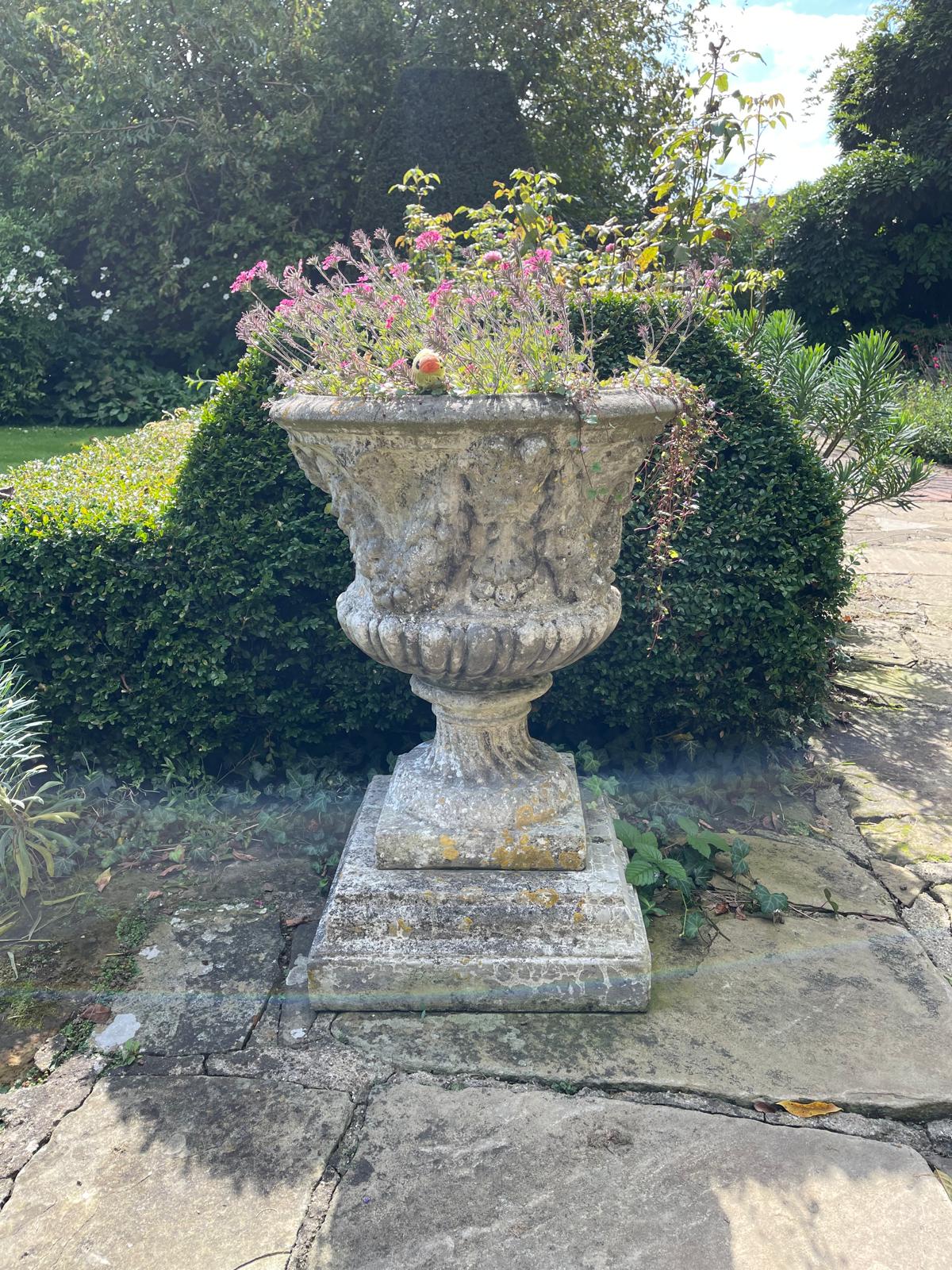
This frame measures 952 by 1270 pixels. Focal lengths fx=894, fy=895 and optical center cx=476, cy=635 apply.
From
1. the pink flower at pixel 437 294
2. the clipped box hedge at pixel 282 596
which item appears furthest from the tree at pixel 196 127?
the pink flower at pixel 437 294

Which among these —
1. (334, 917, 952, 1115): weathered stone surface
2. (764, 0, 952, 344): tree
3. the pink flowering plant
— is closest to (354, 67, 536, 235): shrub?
(764, 0, 952, 344): tree

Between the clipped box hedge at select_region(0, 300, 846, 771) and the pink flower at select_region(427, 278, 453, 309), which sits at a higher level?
the pink flower at select_region(427, 278, 453, 309)

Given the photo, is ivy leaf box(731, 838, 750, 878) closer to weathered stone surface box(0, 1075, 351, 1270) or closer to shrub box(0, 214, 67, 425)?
weathered stone surface box(0, 1075, 351, 1270)

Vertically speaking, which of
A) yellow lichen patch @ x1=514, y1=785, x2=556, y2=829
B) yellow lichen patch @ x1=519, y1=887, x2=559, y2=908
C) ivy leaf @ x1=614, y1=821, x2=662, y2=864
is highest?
yellow lichen patch @ x1=514, y1=785, x2=556, y2=829

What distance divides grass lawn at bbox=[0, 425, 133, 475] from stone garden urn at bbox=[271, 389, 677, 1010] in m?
4.99

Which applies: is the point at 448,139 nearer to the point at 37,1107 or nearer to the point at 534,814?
the point at 534,814

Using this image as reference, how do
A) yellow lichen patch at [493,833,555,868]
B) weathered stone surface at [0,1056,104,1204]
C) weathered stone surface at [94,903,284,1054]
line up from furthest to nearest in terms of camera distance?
yellow lichen patch at [493,833,555,868] < weathered stone surface at [94,903,284,1054] < weathered stone surface at [0,1056,104,1204]

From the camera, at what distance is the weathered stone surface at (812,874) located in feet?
8.70

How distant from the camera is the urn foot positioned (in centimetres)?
239

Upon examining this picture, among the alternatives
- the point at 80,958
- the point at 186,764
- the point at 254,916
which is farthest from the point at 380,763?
the point at 80,958

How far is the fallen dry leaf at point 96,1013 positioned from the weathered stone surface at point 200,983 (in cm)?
2

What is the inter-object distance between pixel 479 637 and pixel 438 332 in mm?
747

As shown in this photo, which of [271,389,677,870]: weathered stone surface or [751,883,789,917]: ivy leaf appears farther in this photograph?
[751,883,789,917]: ivy leaf

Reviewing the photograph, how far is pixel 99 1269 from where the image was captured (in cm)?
159
